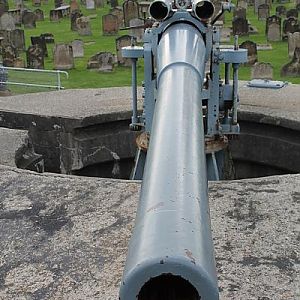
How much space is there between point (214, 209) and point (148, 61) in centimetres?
221

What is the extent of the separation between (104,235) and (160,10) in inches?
92.1

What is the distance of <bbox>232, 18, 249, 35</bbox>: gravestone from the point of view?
820 inches

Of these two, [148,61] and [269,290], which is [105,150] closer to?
[148,61]

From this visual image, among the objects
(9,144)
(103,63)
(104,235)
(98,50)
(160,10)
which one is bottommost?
(98,50)

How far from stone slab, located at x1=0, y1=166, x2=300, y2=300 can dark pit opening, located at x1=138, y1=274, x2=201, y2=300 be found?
2011 millimetres

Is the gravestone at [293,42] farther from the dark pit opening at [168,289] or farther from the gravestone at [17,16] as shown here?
the dark pit opening at [168,289]

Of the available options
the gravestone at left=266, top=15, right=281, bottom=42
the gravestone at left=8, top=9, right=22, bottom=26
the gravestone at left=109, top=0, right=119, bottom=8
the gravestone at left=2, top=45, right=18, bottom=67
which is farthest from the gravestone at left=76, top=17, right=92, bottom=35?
the gravestone at left=109, top=0, right=119, bottom=8

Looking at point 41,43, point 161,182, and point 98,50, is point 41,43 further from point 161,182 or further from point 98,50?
point 161,182

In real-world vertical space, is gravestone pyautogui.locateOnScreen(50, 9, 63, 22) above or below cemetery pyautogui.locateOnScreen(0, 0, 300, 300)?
below

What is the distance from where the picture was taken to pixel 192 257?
5.13 ft

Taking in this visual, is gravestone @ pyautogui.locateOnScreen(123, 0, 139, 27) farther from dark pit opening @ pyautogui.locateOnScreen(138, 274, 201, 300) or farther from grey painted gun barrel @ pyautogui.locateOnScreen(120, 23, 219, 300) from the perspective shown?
dark pit opening @ pyautogui.locateOnScreen(138, 274, 201, 300)

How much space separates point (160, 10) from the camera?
5848mm

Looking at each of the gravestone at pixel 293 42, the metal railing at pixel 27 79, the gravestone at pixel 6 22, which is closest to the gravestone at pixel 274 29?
the gravestone at pixel 293 42

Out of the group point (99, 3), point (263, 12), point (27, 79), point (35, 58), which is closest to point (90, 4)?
point (99, 3)
